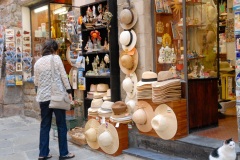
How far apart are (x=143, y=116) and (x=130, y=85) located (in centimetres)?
71

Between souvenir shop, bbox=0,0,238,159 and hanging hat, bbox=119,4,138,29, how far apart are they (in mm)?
16

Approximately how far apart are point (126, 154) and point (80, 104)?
1.73 meters

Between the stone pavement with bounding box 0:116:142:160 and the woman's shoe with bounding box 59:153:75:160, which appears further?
the stone pavement with bounding box 0:116:142:160

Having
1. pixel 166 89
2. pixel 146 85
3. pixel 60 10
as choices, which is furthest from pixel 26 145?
pixel 60 10

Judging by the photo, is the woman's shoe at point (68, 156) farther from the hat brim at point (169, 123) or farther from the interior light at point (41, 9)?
the interior light at point (41, 9)

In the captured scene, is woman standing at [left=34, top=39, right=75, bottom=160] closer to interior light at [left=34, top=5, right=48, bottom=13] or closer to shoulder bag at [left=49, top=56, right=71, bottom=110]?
shoulder bag at [left=49, top=56, right=71, bottom=110]

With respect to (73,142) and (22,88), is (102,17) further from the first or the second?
(22,88)

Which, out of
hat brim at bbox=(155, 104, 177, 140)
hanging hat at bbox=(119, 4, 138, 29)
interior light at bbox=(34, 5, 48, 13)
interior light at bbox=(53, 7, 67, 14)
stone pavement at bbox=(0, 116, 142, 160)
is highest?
interior light at bbox=(34, 5, 48, 13)

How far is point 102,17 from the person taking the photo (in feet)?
19.4

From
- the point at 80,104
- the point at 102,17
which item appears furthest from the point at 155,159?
the point at 102,17

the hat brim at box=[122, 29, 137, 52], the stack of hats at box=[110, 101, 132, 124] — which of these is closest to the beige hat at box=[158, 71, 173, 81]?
the stack of hats at box=[110, 101, 132, 124]

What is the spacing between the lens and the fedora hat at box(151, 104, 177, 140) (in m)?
4.52

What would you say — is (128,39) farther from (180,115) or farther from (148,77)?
(180,115)

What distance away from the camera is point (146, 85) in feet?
15.8
